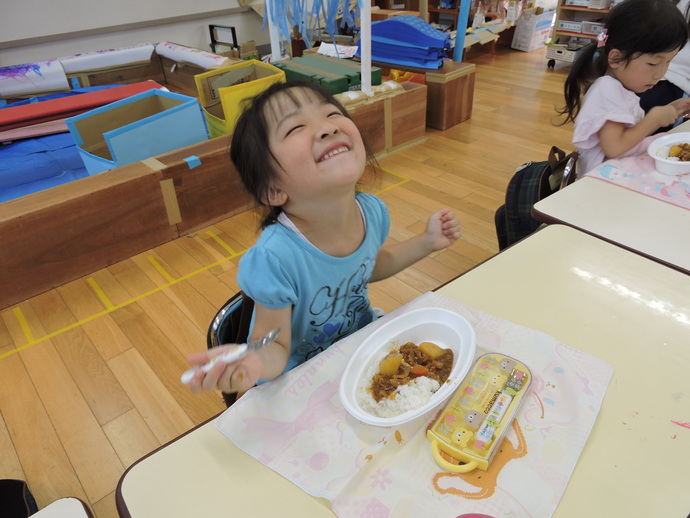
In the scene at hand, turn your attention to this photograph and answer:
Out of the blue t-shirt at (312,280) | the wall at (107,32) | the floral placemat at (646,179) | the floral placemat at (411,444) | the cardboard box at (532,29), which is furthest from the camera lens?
the cardboard box at (532,29)

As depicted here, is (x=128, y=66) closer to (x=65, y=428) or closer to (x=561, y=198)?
(x=65, y=428)

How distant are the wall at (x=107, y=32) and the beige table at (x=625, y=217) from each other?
3791 mm

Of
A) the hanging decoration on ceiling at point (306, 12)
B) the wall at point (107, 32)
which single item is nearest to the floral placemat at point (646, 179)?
the hanging decoration on ceiling at point (306, 12)

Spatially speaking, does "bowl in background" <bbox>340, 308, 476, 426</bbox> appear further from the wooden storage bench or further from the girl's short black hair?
the wooden storage bench

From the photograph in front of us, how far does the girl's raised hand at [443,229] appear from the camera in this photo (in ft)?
3.13

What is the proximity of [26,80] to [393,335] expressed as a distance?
3595 mm

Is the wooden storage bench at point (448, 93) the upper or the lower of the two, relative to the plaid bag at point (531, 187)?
lower

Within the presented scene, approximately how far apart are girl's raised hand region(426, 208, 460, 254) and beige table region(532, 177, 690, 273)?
250 mm

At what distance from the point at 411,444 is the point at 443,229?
1.57ft

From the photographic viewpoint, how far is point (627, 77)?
1424 mm

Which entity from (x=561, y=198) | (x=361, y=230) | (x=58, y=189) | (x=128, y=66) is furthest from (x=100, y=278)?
(x=128, y=66)

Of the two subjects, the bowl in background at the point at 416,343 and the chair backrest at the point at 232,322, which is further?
the chair backrest at the point at 232,322

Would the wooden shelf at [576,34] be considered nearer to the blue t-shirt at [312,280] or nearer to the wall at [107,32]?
the wall at [107,32]

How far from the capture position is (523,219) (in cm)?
144
